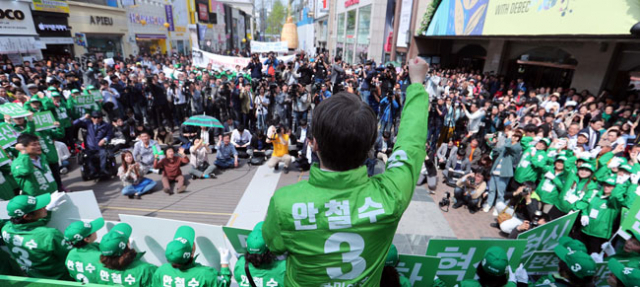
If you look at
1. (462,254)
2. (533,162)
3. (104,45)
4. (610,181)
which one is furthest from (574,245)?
(104,45)

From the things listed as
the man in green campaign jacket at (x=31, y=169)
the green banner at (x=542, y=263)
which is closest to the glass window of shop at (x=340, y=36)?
the man in green campaign jacket at (x=31, y=169)

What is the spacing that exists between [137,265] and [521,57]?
17.1 meters

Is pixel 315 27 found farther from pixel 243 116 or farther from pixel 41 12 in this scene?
pixel 243 116

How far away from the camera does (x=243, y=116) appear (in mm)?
10438

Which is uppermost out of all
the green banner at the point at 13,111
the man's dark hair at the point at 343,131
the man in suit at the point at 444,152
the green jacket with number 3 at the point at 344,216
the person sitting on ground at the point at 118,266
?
the man's dark hair at the point at 343,131

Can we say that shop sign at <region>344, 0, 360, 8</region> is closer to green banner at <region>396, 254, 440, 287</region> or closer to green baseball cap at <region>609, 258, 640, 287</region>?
green baseball cap at <region>609, 258, 640, 287</region>

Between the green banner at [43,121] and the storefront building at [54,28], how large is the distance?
63.4ft

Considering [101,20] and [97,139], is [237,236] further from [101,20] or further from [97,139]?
[101,20]

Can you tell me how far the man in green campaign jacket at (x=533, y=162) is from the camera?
577cm

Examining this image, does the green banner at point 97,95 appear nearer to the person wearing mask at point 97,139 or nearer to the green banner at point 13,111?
the person wearing mask at point 97,139

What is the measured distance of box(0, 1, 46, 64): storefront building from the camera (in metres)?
17.0

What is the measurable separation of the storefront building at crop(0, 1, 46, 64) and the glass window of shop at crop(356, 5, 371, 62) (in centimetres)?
2326

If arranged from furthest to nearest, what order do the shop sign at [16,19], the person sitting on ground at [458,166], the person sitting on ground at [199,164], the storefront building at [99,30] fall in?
the storefront building at [99,30], the shop sign at [16,19], the person sitting on ground at [199,164], the person sitting on ground at [458,166]

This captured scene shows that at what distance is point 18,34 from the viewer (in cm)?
1783
